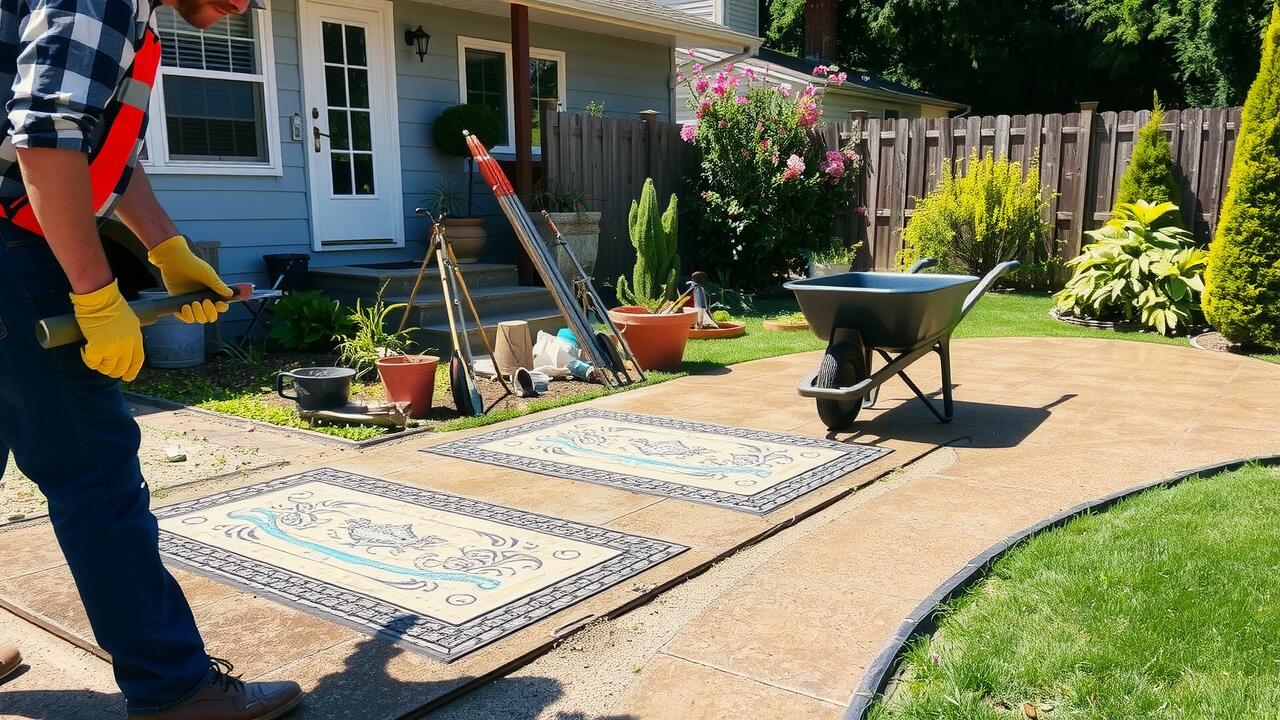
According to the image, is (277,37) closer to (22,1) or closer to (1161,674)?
(22,1)

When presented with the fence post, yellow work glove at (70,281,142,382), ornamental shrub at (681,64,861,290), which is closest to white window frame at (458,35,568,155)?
ornamental shrub at (681,64,861,290)

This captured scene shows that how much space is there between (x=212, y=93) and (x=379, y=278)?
193 centimetres

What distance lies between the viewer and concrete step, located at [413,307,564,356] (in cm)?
709

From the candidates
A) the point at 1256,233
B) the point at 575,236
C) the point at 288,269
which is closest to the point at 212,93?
the point at 288,269

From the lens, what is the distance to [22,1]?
188 centimetres

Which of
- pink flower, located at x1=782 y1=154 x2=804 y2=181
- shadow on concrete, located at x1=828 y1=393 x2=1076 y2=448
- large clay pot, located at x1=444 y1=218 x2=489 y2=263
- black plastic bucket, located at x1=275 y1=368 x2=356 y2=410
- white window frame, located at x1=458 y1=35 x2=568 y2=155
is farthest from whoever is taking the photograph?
pink flower, located at x1=782 y1=154 x2=804 y2=181

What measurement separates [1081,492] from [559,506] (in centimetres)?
205

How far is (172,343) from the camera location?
6695 mm

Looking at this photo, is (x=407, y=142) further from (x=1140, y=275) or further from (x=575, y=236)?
(x=1140, y=275)

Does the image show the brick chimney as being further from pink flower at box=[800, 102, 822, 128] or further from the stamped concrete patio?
the stamped concrete patio

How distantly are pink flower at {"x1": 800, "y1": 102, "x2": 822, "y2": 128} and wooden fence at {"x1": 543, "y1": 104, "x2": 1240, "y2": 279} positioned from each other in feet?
1.70

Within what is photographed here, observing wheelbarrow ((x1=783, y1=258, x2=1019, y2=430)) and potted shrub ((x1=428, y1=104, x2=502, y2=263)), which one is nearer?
wheelbarrow ((x1=783, y1=258, x2=1019, y2=430))

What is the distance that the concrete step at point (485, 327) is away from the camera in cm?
709

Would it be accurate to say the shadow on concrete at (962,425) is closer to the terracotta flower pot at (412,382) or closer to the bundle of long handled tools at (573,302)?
the bundle of long handled tools at (573,302)
